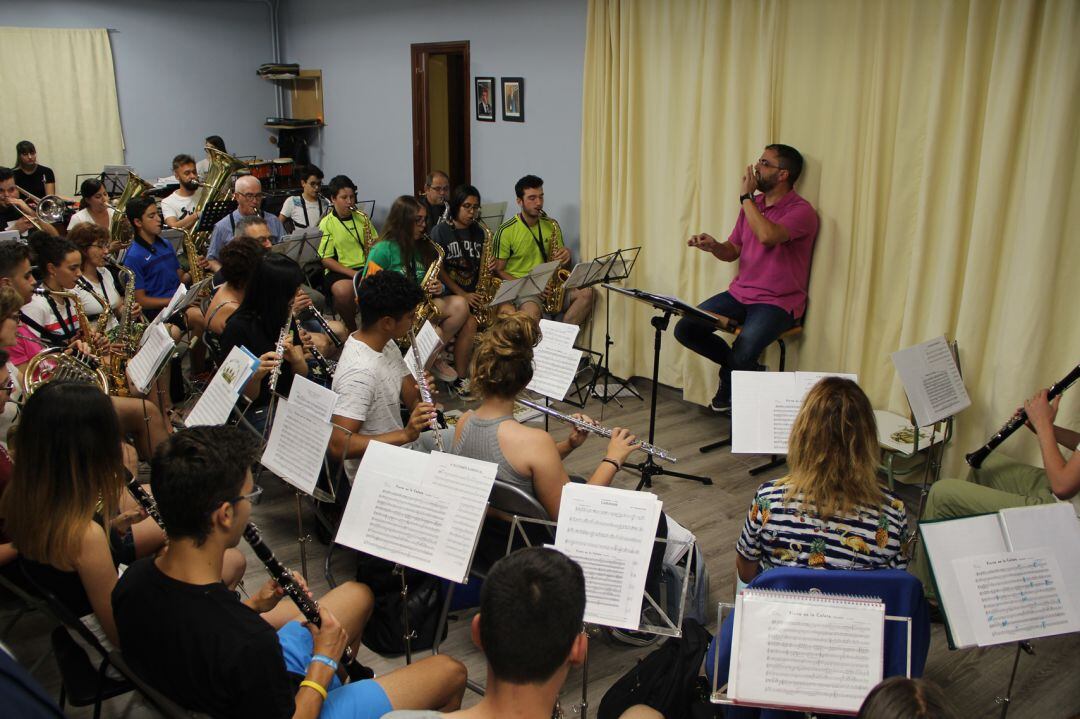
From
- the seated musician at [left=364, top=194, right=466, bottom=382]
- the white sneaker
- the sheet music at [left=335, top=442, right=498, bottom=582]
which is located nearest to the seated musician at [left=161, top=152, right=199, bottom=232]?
the seated musician at [left=364, top=194, right=466, bottom=382]

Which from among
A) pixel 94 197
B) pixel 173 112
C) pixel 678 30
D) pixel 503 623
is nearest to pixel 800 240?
pixel 678 30

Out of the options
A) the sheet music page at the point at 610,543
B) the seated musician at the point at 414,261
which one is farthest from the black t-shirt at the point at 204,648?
the seated musician at the point at 414,261

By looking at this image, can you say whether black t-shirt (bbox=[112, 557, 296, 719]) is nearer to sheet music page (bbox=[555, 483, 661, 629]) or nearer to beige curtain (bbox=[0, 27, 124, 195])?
sheet music page (bbox=[555, 483, 661, 629])

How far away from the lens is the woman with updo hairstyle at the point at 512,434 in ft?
8.86

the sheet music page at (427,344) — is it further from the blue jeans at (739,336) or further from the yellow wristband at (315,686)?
the yellow wristband at (315,686)

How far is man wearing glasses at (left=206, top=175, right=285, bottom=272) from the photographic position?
19.1 ft

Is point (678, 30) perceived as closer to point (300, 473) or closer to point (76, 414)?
point (300, 473)

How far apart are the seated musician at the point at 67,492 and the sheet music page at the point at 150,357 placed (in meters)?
1.11

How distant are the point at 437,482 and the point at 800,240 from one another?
3012mm

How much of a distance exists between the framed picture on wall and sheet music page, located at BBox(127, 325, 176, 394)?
12.8ft

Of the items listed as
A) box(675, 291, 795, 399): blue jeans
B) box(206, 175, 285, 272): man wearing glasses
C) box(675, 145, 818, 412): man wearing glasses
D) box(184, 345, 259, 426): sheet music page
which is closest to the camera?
box(184, 345, 259, 426): sheet music page

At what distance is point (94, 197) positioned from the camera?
231 inches

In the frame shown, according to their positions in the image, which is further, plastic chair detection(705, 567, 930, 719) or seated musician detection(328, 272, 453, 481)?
seated musician detection(328, 272, 453, 481)

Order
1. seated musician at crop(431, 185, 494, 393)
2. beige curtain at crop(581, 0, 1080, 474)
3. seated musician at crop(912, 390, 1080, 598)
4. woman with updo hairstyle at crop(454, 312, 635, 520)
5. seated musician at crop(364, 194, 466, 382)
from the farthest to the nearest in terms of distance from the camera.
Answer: seated musician at crop(431, 185, 494, 393)
seated musician at crop(364, 194, 466, 382)
beige curtain at crop(581, 0, 1080, 474)
seated musician at crop(912, 390, 1080, 598)
woman with updo hairstyle at crop(454, 312, 635, 520)
